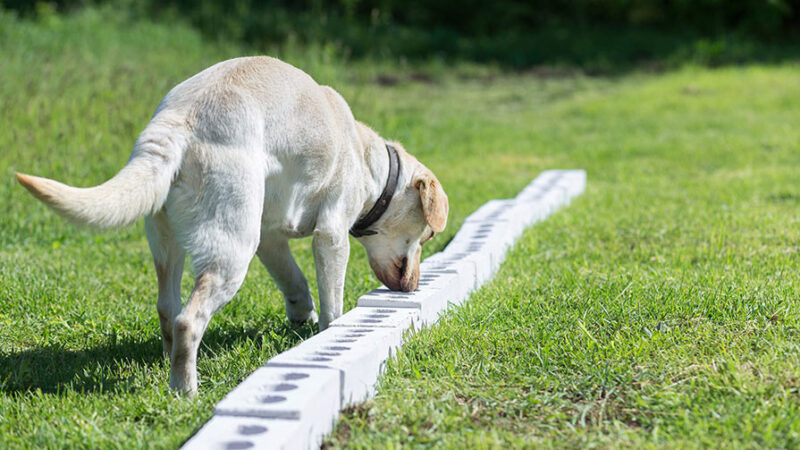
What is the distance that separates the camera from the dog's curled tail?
2898mm

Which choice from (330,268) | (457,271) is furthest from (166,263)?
(457,271)

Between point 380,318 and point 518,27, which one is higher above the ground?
point 518,27

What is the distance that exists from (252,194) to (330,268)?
954 millimetres

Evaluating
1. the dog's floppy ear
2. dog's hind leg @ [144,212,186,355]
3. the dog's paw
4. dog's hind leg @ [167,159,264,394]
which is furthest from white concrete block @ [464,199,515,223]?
dog's hind leg @ [167,159,264,394]

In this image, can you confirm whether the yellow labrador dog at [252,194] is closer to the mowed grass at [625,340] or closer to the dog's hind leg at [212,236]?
the dog's hind leg at [212,236]

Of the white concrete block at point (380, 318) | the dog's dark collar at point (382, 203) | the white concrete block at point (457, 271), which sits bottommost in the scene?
the white concrete block at point (457, 271)

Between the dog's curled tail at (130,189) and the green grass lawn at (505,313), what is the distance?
2.44 ft

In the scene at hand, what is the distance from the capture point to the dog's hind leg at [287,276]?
4.60 m

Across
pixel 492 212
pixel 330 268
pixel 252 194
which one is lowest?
pixel 492 212

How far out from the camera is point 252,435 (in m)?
2.59

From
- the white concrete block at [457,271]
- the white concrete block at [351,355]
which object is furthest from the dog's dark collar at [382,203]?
the white concrete block at [351,355]

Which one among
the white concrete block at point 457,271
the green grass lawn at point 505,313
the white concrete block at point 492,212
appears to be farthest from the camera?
the white concrete block at point 492,212

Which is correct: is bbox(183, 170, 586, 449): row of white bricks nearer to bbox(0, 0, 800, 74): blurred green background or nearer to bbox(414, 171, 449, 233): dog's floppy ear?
bbox(414, 171, 449, 233): dog's floppy ear

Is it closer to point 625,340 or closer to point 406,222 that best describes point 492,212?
point 406,222
